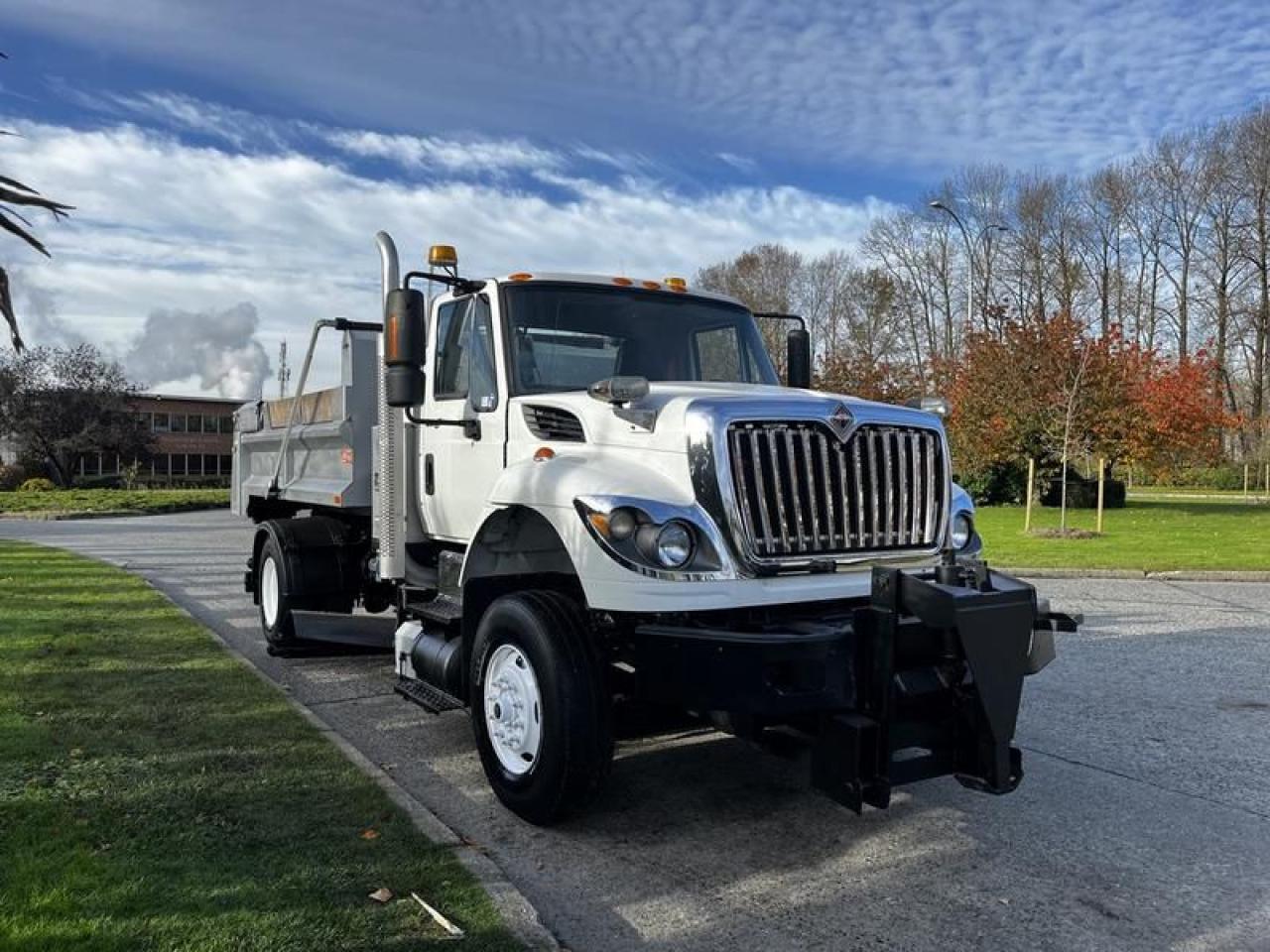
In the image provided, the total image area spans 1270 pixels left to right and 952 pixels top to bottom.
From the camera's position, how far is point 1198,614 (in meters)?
10.3

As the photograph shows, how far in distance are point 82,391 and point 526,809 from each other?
50.3 m

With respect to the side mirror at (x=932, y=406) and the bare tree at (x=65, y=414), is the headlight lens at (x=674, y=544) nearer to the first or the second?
the side mirror at (x=932, y=406)

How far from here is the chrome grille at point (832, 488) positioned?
13.6ft

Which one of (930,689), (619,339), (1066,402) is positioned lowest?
(930,689)

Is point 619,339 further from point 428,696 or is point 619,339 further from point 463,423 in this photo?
point 428,696

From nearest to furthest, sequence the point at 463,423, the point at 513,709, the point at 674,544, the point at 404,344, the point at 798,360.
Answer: the point at 674,544, the point at 513,709, the point at 404,344, the point at 463,423, the point at 798,360

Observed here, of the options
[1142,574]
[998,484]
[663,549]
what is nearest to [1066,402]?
[998,484]

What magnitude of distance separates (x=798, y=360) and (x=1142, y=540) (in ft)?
46.0

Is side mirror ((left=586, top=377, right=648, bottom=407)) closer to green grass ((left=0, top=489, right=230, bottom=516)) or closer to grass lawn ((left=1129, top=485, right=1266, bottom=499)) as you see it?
green grass ((left=0, top=489, right=230, bottom=516))

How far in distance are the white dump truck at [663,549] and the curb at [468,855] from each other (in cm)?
38

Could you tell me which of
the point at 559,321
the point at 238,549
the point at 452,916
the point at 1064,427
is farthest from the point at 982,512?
the point at 452,916

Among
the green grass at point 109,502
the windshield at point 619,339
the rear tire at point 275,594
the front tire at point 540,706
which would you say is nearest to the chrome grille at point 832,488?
the front tire at point 540,706

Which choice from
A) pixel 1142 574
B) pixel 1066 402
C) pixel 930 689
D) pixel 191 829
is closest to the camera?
pixel 930 689

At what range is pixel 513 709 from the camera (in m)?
4.55
